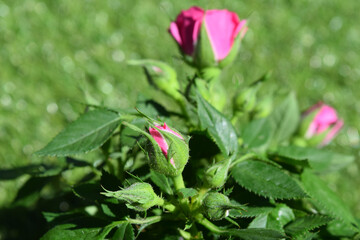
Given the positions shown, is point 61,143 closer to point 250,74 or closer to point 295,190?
point 295,190

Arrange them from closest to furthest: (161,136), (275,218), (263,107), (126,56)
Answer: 1. (161,136)
2. (275,218)
3. (263,107)
4. (126,56)

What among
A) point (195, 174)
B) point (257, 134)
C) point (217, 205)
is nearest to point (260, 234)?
point (217, 205)

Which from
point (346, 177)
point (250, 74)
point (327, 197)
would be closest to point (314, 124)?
point (327, 197)

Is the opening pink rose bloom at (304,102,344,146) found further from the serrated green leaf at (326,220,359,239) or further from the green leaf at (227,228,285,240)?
the green leaf at (227,228,285,240)

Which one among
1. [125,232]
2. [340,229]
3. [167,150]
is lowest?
[340,229]

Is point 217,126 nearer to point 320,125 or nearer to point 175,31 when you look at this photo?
point 175,31

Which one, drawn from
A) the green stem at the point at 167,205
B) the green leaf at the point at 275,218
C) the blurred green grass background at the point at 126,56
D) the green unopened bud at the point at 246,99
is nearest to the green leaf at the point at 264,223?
the green leaf at the point at 275,218

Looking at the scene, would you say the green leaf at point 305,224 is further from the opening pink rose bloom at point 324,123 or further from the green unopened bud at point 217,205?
the opening pink rose bloom at point 324,123
